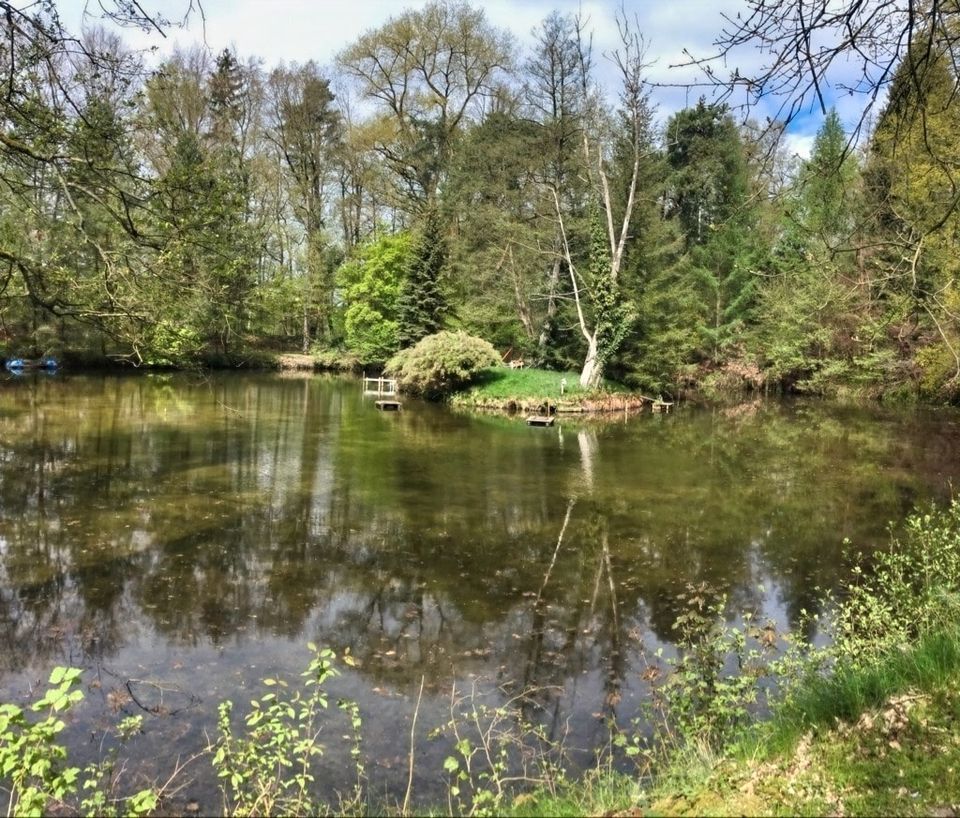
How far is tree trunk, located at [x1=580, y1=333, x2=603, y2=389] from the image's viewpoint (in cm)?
2881

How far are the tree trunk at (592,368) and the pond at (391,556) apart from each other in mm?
8756

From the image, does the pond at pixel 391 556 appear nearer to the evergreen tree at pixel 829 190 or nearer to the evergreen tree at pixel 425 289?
the evergreen tree at pixel 829 190

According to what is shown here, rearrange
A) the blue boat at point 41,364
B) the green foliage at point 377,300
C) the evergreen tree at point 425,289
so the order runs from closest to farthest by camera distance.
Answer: the blue boat at point 41,364
the evergreen tree at point 425,289
the green foliage at point 377,300

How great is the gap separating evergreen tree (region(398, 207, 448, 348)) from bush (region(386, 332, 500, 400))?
3.93m

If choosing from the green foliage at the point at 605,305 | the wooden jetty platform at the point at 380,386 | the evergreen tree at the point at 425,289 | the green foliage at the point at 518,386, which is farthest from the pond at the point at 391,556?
the evergreen tree at the point at 425,289

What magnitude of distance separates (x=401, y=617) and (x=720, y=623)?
3.37 metres

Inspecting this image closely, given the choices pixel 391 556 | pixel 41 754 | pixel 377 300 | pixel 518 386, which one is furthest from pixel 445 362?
pixel 41 754

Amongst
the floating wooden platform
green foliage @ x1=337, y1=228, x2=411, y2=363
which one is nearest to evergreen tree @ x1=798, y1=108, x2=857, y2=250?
the floating wooden platform

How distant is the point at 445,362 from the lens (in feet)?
92.3

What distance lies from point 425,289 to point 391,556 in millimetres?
24965

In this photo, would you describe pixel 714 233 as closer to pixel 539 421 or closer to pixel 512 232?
pixel 512 232

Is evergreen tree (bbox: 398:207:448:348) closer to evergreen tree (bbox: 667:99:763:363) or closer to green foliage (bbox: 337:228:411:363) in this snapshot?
green foliage (bbox: 337:228:411:363)

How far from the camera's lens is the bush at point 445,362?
28125 mm

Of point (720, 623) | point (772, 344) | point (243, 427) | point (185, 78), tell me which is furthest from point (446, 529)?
point (185, 78)
